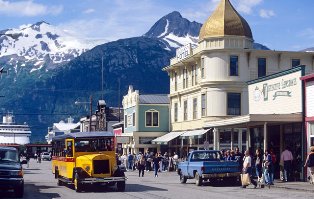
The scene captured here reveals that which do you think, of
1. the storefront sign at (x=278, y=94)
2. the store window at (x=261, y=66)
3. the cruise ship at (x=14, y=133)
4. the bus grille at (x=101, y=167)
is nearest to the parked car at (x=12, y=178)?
the bus grille at (x=101, y=167)

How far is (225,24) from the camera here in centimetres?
5488

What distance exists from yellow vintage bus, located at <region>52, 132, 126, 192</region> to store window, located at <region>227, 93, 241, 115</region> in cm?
2583

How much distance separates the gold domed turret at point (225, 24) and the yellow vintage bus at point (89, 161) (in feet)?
88.6

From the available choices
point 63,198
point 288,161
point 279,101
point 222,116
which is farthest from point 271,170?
point 222,116

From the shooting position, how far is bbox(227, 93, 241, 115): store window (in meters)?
54.7

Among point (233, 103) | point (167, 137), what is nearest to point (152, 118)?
point (167, 137)

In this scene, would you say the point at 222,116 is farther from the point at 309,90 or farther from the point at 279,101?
the point at 309,90

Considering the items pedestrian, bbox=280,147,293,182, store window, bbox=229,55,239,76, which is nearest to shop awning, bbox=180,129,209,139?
store window, bbox=229,55,239,76

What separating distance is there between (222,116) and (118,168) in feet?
92.5

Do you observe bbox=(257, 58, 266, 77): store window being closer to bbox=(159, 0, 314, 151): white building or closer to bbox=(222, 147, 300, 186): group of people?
bbox=(159, 0, 314, 151): white building

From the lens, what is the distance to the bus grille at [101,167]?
88.9 ft

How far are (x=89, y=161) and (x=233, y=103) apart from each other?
97.0 ft

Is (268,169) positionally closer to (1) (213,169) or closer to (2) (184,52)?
(1) (213,169)

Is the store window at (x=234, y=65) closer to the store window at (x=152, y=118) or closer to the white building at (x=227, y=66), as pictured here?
the white building at (x=227, y=66)
